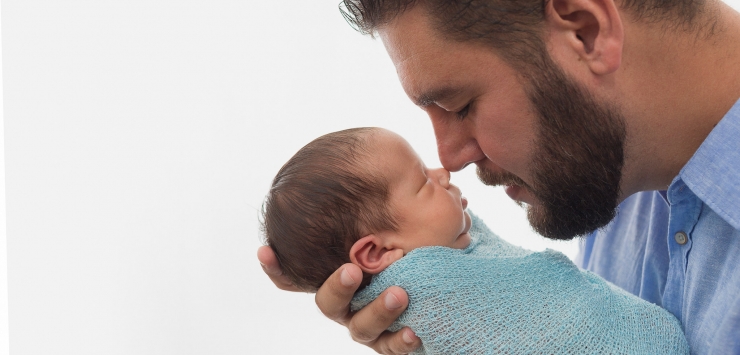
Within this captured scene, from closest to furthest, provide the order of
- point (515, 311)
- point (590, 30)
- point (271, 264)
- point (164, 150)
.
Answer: point (590, 30)
point (515, 311)
point (271, 264)
point (164, 150)

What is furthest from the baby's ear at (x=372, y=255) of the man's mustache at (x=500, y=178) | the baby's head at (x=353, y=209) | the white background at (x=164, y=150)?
the white background at (x=164, y=150)

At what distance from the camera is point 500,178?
57.5 inches

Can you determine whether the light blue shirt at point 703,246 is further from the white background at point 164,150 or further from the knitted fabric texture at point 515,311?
the white background at point 164,150

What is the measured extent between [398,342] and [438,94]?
48 cm

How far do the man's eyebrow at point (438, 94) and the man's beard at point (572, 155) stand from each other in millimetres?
133

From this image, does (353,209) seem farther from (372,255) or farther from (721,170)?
(721,170)

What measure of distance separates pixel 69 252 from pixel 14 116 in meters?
0.43

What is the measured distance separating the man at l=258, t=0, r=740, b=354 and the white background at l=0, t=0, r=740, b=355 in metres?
0.93

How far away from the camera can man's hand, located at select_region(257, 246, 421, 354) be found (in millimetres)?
1295

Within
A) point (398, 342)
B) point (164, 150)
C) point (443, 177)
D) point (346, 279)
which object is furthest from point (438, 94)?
point (164, 150)

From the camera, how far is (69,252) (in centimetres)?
212

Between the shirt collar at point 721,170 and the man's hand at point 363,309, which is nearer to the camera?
the shirt collar at point 721,170

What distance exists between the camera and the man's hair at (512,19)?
1.21 metres

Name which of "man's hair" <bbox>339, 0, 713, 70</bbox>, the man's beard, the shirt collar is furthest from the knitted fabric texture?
"man's hair" <bbox>339, 0, 713, 70</bbox>
